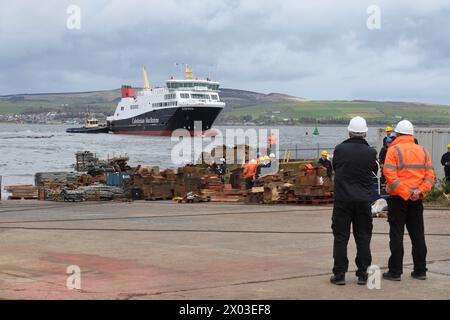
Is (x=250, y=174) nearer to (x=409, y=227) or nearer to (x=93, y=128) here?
(x=409, y=227)

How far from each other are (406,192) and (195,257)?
10.1ft

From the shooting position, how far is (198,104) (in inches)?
4252

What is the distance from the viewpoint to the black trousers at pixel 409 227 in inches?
320

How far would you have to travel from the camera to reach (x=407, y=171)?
26.9 feet

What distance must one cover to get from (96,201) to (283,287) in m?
16.2

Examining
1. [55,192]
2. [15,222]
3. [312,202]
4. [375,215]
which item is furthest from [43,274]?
[55,192]

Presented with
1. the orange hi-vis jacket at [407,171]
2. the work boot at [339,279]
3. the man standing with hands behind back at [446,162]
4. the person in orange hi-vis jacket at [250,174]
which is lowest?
the work boot at [339,279]

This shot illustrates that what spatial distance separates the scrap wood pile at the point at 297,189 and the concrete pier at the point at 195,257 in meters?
2.43

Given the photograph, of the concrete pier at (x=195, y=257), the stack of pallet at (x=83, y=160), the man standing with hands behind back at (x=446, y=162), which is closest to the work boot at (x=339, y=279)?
the concrete pier at (x=195, y=257)

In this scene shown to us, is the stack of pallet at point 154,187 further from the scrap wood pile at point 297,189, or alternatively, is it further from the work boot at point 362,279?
the work boot at point 362,279

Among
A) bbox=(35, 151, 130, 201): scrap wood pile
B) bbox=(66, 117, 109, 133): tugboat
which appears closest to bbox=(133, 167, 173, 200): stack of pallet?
bbox=(35, 151, 130, 201): scrap wood pile

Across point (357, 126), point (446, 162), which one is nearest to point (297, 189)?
point (446, 162)

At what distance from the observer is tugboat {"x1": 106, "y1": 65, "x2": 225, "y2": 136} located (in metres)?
109

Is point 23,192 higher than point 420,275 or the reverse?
the reverse
